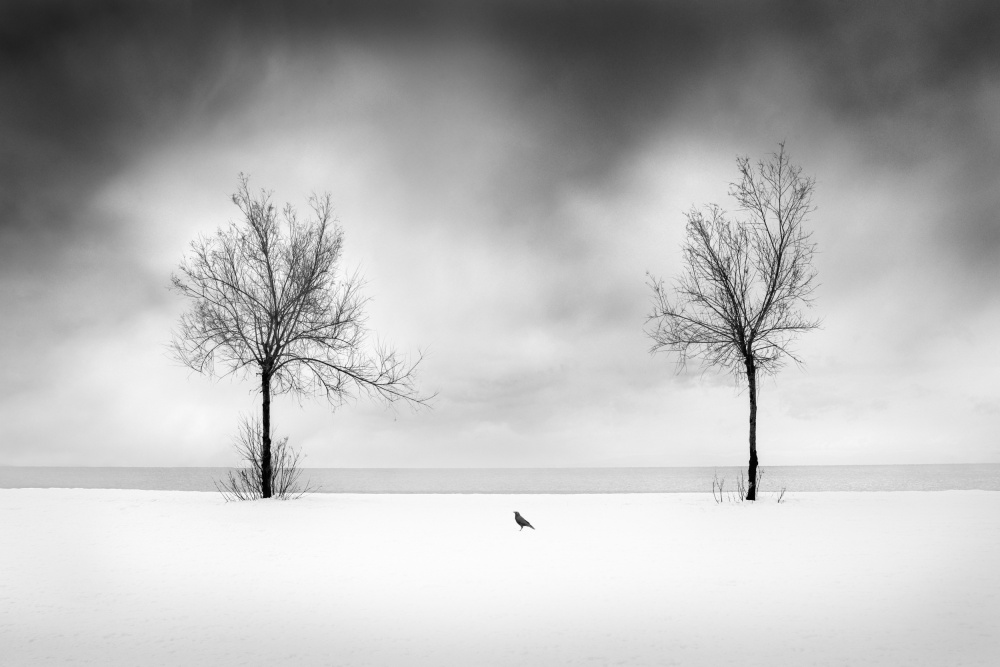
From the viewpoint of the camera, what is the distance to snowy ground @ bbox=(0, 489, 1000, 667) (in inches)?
270

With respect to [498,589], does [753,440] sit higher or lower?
higher

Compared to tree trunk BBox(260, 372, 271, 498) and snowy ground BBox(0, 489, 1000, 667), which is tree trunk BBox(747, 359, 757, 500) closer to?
snowy ground BBox(0, 489, 1000, 667)

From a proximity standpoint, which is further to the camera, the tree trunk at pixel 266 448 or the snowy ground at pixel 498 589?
the tree trunk at pixel 266 448

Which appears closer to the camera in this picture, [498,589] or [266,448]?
[498,589]

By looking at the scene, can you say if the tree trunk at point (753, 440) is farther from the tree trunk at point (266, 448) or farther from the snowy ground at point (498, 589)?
the tree trunk at point (266, 448)

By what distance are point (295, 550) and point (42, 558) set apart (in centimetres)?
415

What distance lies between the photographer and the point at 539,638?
7184 mm

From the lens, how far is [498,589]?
9.44 meters

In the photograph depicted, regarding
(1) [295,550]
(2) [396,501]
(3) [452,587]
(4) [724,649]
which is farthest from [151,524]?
(4) [724,649]

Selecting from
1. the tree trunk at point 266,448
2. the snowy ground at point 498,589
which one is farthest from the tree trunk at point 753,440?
the tree trunk at point 266,448

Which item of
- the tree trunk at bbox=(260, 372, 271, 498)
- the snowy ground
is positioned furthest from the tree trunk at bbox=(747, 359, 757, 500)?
the tree trunk at bbox=(260, 372, 271, 498)

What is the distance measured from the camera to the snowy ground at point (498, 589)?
6.86m

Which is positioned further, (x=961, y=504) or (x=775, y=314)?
(x=775, y=314)

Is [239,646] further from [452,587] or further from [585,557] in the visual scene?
[585,557]
